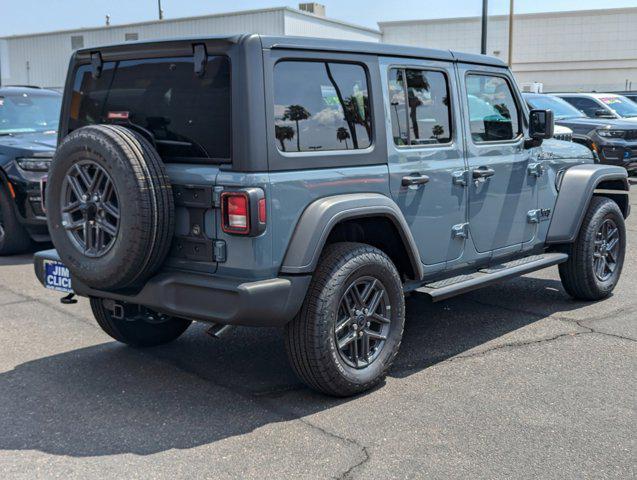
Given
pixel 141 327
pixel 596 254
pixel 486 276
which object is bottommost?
pixel 141 327

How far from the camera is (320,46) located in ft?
13.5

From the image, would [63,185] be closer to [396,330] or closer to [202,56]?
[202,56]

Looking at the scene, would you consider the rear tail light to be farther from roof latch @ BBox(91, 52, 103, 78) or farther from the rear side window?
roof latch @ BBox(91, 52, 103, 78)

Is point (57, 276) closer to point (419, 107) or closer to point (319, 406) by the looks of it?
point (319, 406)

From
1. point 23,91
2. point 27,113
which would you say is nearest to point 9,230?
point 27,113

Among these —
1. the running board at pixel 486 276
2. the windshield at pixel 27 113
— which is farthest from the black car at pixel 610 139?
the running board at pixel 486 276

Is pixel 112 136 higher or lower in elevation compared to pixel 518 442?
higher

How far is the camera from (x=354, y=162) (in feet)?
13.9

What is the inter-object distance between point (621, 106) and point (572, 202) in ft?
40.2

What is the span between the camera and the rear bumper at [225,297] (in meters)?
3.69

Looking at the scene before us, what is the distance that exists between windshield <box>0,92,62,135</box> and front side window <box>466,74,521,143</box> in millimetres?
5595

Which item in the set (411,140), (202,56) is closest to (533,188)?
(411,140)

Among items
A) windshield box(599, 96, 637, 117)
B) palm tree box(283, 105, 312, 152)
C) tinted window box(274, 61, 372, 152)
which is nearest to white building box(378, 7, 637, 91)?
windshield box(599, 96, 637, 117)

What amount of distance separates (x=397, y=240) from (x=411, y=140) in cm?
62
